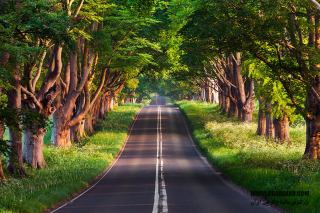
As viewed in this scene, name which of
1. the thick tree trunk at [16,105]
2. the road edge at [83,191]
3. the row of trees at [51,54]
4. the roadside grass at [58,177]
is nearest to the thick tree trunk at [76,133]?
the row of trees at [51,54]

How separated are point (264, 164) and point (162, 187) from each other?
5.66 metres

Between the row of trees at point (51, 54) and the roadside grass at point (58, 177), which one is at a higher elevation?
the row of trees at point (51, 54)

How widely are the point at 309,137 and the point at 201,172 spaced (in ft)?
24.2

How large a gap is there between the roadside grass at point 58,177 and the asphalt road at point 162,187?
0.68 metres

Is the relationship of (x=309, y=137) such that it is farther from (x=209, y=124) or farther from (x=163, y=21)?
(x=209, y=124)

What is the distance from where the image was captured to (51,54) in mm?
33656

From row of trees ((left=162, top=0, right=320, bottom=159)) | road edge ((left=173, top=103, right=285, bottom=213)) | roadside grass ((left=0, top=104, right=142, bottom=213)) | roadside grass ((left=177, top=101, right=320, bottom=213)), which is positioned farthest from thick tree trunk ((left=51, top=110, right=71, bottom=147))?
row of trees ((left=162, top=0, right=320, bottom=159))

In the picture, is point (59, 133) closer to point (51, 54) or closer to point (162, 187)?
point (51, 54)

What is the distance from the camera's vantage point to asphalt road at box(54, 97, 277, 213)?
19.2 meters

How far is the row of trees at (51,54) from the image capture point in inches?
705

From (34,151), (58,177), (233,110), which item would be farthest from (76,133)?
(58,177)

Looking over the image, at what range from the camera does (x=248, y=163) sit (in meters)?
30.9

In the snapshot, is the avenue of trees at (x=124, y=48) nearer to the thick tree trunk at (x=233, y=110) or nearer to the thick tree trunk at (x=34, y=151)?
the thick tree trunk at (x=34, y=151)

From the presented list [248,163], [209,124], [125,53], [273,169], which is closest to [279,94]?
[248,163]
